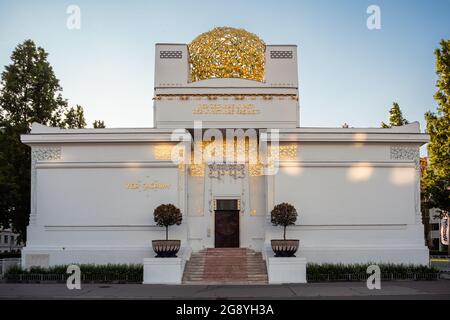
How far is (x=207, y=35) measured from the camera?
27.0 metres

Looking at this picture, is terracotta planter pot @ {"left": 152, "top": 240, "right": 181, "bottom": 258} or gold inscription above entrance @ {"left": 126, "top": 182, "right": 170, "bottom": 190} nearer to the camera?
terracotta planter pot @ {"left": 152, "top": 240, "right": 181, "bottom": 258}

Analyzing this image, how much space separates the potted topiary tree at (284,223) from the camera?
21.4 metres

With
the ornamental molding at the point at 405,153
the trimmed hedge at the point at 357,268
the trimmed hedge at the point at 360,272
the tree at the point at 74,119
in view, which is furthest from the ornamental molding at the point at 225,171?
the tree at the point at 74,119

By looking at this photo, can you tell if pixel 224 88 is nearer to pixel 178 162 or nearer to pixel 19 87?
pixel 178 162

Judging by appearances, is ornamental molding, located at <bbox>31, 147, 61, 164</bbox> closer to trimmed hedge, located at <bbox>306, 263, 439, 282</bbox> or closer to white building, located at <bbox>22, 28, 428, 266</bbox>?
white building, located at <bbox>22, 28, 428, 266</bbox>

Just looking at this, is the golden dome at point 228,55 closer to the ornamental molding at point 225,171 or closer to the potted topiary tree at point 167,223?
the ornamental molding at point 225,171

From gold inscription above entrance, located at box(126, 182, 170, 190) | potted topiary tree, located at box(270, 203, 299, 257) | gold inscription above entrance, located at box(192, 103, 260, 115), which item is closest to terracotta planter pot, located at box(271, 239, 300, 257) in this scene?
potted topiary tree, located at box(270, 203, 299, 257)

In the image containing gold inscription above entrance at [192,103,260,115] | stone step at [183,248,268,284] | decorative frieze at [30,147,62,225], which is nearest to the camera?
stone step at [183,248,268,284]

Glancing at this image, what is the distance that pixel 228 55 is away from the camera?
87.8ft

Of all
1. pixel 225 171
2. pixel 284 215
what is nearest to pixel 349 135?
pixel 284 215

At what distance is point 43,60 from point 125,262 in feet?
47.7

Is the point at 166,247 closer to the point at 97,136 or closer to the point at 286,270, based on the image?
the point at 286,270

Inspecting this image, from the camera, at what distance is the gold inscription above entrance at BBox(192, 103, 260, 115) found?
2623cm

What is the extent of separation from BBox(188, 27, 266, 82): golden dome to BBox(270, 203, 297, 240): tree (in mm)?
7344
